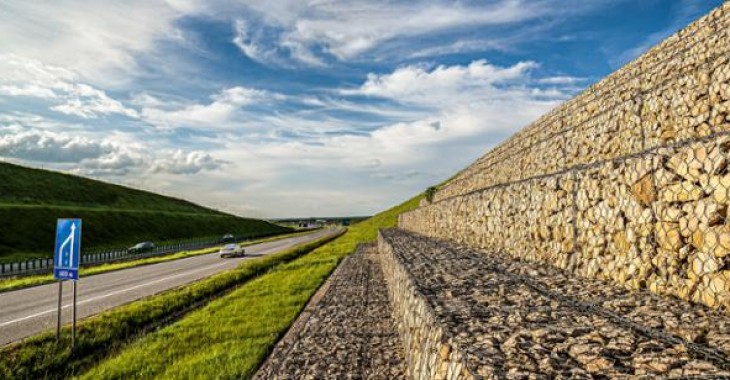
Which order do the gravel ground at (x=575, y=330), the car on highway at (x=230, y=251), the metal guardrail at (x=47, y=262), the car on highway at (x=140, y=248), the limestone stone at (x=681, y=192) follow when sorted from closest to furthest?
the gravel ground at (x=575, y=330), the limestone stone at (x=681, y=192), the metal guardrail at (x=47, y=262), the car on highway at (x=230, y=251), the car on highway at (x=140, y=248)

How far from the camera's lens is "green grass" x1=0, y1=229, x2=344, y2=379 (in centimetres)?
941

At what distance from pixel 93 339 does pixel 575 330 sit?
11.9 metres

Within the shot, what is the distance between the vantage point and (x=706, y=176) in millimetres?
5270

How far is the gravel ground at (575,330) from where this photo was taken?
3.65 m

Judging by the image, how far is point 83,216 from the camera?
2815 inches

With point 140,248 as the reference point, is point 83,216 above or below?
above

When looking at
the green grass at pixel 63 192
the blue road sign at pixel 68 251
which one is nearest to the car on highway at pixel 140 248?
the green grass at pixel 63 192

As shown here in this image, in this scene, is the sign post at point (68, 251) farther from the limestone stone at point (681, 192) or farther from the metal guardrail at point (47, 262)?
the metal guardrail at point (47, 262)

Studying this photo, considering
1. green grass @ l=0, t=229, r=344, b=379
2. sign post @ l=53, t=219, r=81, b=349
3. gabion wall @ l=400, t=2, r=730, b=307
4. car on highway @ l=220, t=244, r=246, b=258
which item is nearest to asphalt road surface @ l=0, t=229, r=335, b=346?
green grass @ l=0, t=229, r=344, b=379

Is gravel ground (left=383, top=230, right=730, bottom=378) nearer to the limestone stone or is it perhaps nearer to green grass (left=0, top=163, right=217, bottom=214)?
the limestone stone

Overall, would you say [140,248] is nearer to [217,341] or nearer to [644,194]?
[217,341]

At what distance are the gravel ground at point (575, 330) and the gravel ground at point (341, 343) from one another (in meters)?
2.06

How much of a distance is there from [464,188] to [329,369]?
22.8 m

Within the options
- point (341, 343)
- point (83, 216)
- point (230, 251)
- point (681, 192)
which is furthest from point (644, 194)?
point (83, 216)
